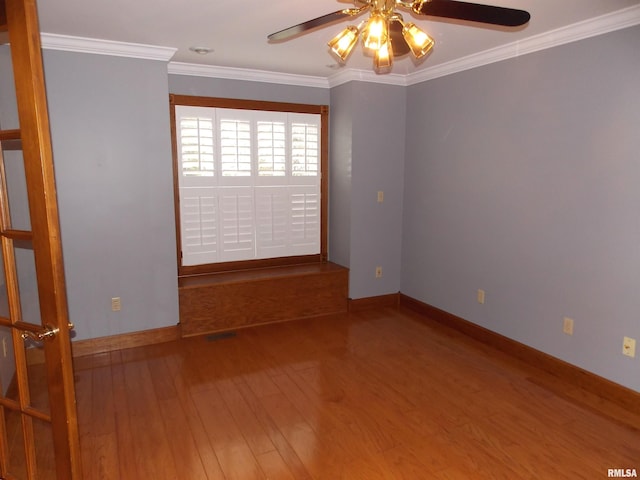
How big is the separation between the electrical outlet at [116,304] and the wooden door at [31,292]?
1869 millimetres

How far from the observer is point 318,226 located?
4688 millimetres

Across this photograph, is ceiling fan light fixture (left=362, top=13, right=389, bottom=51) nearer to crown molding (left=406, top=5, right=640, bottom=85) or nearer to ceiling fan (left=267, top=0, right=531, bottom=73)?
ceiling fan (left=267, top=0, right=531, bottom=73)

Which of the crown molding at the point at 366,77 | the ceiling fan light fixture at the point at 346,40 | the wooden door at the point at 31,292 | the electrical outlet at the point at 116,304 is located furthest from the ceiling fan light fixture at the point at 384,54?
the electrical outlet at the point at 116,304

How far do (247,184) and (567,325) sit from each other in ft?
9.67

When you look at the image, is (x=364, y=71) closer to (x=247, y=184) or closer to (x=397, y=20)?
(x=247, y=184)

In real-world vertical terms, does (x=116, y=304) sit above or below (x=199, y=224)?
below

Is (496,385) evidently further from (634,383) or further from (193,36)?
(193,36)

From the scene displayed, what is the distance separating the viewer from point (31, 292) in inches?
59.7

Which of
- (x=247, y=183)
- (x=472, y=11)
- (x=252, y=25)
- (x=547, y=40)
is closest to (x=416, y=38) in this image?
(x=472, y=11)

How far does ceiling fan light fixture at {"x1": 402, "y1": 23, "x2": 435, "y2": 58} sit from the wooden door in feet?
4.41

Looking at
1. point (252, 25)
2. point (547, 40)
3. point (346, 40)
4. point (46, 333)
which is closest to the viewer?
point (46, 333)

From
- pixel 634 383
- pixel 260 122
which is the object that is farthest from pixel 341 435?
pixel 260 122

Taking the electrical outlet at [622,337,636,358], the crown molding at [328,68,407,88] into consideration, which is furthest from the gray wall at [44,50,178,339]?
the electrical outlet at [622,337,636,358]

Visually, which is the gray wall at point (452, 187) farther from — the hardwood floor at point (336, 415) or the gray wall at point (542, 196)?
the hardwood floor at point (336, 415)
